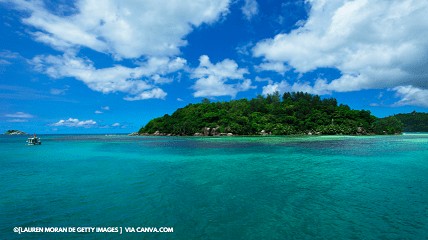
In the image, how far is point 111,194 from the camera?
11.5 metres

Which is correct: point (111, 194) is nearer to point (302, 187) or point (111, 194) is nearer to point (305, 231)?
point (305, 231)

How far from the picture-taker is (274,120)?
10594cm

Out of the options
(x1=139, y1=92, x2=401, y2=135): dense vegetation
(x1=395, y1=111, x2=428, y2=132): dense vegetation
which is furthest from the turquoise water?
(x1=395, y1=111, x2=428, y2=132): dense vegetation

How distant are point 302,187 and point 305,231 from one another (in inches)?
212

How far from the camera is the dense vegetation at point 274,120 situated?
315 ft

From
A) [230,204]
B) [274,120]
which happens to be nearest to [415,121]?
[274,120]

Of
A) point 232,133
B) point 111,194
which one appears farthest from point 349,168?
point 232,133

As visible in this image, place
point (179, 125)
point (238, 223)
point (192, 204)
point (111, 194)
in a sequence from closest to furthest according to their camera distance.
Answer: point (238, 223), point (192, 204), point (111, 194), point (179, 125)

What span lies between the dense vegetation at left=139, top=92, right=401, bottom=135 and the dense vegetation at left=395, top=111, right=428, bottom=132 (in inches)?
3710

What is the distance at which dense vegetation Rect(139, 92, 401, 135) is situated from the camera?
9594 centimetres

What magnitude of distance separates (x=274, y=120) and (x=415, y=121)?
478ft

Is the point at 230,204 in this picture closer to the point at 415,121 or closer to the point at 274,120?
the point at 274,120

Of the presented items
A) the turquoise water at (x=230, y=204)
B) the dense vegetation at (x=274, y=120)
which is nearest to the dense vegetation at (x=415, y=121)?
the dense vegetation at (x=274, y=120)

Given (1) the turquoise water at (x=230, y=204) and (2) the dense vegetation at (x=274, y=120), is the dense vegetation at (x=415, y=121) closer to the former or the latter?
(2) the dense vegetation at (x=274, y=120)
